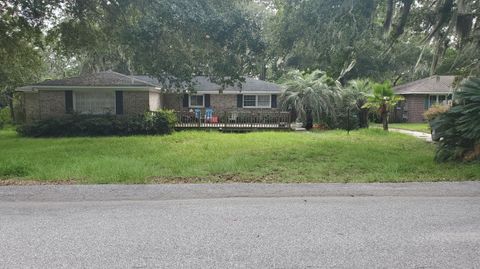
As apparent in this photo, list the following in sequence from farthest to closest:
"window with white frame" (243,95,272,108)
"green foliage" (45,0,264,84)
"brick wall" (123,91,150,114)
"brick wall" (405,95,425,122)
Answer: "brick wall" (405,95,425,122) → "window with white frame" (243,95,272,108) → "brick wall" (123,91,150,114) → "green foliage" (45,0,264,84)

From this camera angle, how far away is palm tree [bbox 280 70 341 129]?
891 inches

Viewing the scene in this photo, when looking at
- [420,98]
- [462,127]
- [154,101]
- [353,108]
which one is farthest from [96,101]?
[420,98]

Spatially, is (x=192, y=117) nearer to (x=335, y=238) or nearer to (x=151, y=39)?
(x=151, y=39)

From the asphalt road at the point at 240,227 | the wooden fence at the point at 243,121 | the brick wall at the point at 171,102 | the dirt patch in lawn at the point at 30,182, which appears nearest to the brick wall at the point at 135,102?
the wooden fence at the point at 243,121

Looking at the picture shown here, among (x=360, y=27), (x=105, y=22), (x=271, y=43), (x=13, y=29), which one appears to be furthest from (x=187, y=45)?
(x=13, y=29)

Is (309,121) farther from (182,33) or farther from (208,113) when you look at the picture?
(182,33)

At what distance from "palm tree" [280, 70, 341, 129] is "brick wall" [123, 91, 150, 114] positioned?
26.0ft

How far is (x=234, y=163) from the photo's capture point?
34.5 feet

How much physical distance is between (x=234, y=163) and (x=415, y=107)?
24261mm

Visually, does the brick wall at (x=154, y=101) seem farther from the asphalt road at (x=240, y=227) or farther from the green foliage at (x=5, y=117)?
the asphalt road at (x=240, y=227)

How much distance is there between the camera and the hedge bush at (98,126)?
Result: 20.0 metres

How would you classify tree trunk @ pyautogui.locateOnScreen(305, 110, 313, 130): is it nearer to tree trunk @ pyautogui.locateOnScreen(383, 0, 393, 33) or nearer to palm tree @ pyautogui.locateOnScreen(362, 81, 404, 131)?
palm tree @ pyautogui.locateOnScreen(362, 81, 404, 131)

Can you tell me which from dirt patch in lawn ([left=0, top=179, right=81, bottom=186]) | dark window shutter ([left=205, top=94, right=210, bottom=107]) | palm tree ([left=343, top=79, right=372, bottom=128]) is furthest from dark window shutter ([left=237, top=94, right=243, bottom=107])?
dirt patch in lawn ([left=0, top=179, right=81, bottom=186])

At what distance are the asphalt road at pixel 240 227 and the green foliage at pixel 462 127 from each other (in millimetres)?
2950
